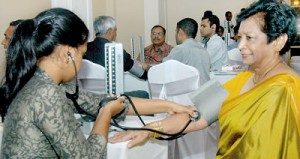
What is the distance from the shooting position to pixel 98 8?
585cm

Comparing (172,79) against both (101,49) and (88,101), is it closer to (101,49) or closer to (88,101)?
(101,49)

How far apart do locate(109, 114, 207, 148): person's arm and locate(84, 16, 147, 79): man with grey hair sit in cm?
170

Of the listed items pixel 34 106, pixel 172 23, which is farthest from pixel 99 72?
pixel 172 23

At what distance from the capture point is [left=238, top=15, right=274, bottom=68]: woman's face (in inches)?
57.2

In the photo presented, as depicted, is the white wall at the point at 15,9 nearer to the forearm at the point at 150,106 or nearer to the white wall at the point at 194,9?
the forearm at the point at 150,106

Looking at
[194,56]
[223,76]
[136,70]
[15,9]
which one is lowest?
[223,76]

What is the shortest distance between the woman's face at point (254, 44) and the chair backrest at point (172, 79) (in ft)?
4.05

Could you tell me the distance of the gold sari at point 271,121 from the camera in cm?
133

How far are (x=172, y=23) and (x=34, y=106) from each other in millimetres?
6839

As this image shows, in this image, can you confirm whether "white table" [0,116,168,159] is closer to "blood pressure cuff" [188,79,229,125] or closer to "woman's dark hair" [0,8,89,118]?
"blood pressure cuff" [188,79,229,125]

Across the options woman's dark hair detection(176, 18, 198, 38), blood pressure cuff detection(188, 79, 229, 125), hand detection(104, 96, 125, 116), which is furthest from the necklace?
woman's dark hair detection(176, 18, 198, 38)

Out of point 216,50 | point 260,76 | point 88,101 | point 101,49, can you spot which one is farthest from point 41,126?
point 216,50

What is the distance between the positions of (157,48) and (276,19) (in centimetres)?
407

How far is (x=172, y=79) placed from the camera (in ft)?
9.33
